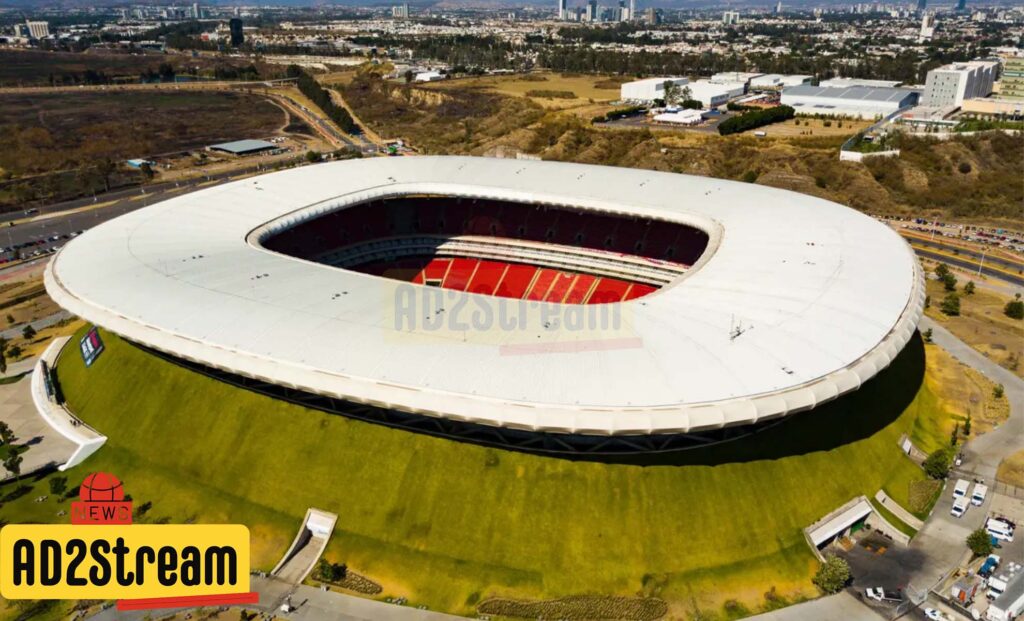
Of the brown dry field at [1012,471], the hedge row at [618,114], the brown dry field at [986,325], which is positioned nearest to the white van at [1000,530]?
the brown dry field at [1012,471]

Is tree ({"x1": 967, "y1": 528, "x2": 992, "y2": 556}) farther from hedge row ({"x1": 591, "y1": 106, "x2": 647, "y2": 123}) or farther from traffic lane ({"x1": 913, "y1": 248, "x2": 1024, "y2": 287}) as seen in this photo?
hedge row ({"x1": 591, "y1": 106, "x2": 647, "y2": 123})

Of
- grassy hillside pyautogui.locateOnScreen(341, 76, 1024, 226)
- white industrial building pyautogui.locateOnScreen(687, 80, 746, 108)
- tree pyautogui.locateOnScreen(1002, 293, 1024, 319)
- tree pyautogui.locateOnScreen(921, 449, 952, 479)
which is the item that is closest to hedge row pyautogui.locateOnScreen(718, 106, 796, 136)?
grassy hillside pyautogui.locateOnScreen(341, 76, 1024, 226)

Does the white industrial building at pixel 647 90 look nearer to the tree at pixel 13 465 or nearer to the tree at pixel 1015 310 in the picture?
the tree at pixel 1015 310

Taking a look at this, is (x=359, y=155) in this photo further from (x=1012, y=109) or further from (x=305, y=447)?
(x=1012, y=109)

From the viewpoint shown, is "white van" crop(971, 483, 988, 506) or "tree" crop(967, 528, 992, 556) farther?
"white van" crop(971, 483, 988, 506)

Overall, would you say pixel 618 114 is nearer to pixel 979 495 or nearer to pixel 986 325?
pixel 986 325

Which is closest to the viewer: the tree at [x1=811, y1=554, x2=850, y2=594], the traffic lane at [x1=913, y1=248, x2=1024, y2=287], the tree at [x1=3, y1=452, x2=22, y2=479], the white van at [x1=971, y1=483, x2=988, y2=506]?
the tree at [x1=811, y1=554, x2=850, y2=594]
